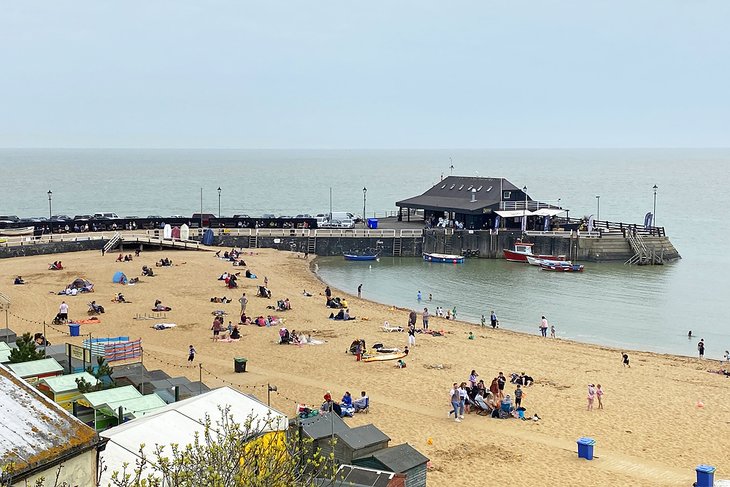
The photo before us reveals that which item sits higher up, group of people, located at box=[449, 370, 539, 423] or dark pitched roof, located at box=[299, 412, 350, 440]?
dark pitched roof, located at box=[299, 412, 350, 440]

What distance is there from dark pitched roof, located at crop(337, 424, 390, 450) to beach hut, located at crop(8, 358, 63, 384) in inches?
301

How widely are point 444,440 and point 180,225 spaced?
4446 cm

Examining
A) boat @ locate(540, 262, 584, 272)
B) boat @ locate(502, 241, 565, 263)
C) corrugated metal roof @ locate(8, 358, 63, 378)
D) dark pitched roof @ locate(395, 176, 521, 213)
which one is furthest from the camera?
dark pitched roof @ locate(395, 176, 521, 213)

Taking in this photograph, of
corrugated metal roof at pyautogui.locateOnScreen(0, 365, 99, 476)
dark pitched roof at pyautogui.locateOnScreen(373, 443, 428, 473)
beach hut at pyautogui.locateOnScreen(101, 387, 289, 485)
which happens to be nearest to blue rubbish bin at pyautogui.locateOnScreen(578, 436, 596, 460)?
dark pitched roof at pyautogui.locateOnScreen(373, 443, 428, 473)

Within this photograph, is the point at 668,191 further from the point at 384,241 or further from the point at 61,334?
the point at 61,334

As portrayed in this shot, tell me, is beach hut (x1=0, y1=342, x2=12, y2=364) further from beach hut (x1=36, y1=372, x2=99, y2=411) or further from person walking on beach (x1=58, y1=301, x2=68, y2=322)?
person walking on beach (x1=58, y1=301, x2=68, y2=322)

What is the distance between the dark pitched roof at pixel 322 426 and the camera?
16.1 meters

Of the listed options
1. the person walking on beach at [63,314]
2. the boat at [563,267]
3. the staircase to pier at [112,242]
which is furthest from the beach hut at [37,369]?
the boat at [563,267]

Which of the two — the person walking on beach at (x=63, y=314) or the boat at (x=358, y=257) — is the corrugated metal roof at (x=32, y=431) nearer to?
the person walking on beach at (x=63, y=314)

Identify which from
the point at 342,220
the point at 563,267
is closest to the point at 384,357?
the point at 563,267

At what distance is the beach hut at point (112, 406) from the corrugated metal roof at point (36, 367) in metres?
2.46

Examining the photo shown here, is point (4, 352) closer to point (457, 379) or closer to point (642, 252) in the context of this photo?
point (457, 379)

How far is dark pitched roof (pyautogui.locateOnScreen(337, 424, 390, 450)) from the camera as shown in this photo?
1574 cm

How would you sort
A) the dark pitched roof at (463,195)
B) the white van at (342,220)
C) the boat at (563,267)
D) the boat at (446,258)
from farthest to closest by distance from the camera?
the white van at (342,220)
the dark pitched roof at (463,195)
the boat at (446,258)
the boat at (563,267)
